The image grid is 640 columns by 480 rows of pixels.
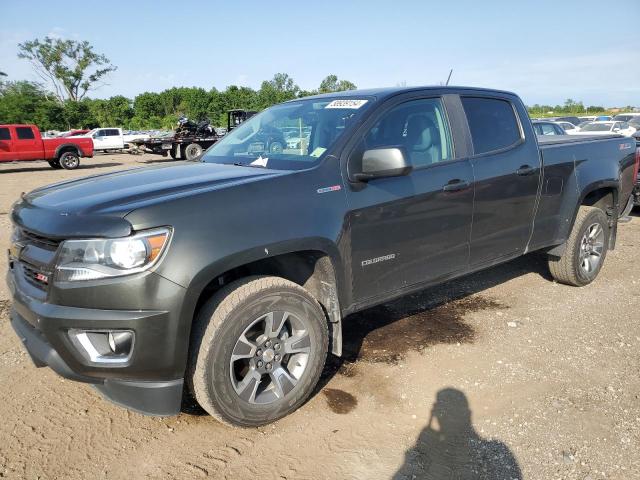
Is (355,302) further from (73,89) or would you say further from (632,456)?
(73,89)

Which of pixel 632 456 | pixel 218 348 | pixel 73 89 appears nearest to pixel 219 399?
pixel 218 348

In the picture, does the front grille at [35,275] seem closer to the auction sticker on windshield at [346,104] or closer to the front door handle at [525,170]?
the auction sticker on windshield at [346,104]

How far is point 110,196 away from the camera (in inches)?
102

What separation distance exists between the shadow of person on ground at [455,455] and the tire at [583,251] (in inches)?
103

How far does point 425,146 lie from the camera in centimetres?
354

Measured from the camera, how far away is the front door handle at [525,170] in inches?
159

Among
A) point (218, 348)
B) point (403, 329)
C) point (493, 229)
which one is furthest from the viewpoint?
point (403, 329)

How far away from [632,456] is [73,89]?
7041cm

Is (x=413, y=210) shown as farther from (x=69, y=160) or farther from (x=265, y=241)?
(x=69, y=160)

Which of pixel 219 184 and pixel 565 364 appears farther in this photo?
pixel 565 364

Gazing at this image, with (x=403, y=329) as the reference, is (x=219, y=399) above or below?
above

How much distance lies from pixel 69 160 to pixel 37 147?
1335 mm

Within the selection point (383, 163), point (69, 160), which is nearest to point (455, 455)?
point (383, 163)

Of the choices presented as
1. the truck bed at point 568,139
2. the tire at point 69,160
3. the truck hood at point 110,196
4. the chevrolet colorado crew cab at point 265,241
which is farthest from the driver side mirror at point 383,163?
the tire at point 69,160
